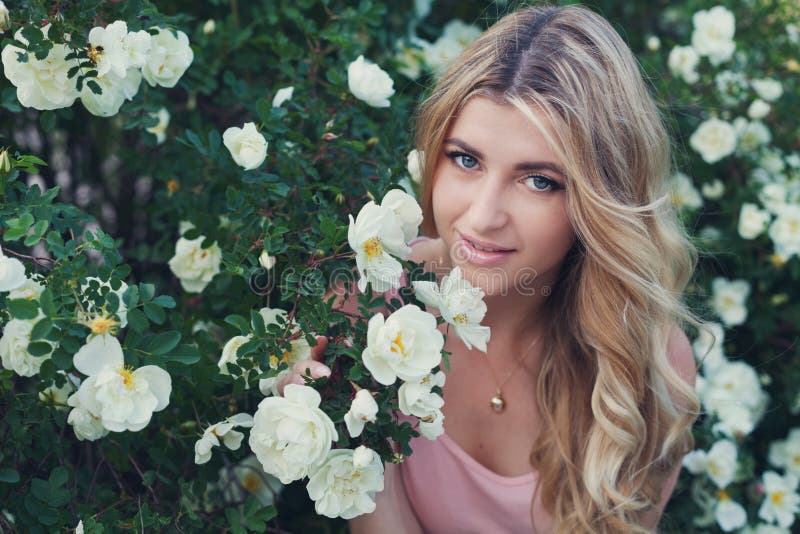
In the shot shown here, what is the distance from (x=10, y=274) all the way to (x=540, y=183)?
1.01m

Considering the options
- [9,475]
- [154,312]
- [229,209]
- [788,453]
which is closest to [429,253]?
[229,209]

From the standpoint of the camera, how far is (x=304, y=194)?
1773 millimetres

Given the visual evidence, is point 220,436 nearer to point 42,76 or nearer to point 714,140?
point 42,76

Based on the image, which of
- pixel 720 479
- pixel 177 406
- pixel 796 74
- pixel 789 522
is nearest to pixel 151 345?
pixel 177 406

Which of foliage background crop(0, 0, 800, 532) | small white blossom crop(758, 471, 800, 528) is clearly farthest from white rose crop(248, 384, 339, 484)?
small white blossom crop(758, 471, 800, 528)

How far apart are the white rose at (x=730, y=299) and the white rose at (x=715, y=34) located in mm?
722

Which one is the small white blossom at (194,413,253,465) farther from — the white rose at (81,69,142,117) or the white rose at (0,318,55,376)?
the white rose at (81,69,142,117)

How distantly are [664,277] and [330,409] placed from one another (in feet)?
2.90

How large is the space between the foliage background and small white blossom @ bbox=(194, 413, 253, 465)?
83mm

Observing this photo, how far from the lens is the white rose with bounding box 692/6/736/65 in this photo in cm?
254

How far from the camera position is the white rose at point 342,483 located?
4.72ft

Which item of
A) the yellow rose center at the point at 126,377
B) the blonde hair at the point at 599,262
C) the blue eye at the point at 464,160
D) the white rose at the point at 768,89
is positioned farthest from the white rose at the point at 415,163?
the white rose at the point at 768,89

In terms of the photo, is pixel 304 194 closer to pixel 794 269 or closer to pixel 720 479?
pixel 720 479

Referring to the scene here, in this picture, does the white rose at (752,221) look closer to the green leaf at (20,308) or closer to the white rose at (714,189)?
the white rose at (714,189)
